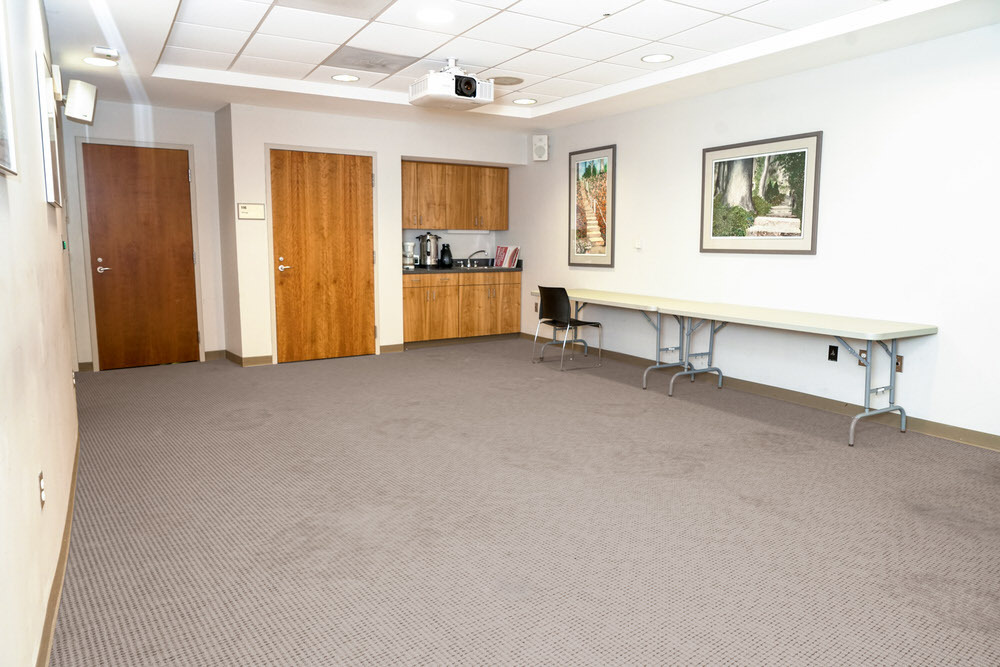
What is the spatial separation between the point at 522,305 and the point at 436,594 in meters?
6.26

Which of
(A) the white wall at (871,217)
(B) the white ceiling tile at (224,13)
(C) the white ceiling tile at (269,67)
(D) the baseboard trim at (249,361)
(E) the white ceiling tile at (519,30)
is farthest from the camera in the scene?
(D) the baseboard trim at (249,361)

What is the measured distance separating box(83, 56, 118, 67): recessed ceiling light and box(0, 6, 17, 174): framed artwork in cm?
340

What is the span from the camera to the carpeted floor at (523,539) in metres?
2.14

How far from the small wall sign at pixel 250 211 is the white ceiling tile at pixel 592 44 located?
3.27 metres

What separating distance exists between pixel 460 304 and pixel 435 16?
423cm

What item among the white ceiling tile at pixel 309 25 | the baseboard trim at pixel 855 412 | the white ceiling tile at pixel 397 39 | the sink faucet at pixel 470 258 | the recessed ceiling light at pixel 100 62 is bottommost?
the baseboard trim at pixel 855 412

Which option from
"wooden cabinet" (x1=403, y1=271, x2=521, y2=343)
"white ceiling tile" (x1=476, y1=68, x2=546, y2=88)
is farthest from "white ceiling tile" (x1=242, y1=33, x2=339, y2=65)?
"wooden cabinet" (x1=403, y1=271, x2=521, y2=343)

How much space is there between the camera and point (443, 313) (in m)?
7.90

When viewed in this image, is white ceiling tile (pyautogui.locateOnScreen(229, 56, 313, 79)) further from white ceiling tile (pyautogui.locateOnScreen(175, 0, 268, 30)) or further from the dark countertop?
the dark countertop

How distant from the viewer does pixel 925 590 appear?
8.04 feet

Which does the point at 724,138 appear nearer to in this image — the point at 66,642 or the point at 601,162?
the point at 601,162

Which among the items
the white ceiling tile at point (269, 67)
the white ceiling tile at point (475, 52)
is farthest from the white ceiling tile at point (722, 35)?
the white ceiling tile at point (269, 67)

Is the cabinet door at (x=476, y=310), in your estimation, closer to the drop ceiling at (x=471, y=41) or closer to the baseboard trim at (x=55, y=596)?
the drop ceiling at (x=471, y=41)

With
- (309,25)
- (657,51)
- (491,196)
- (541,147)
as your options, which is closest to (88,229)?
(309,25)
